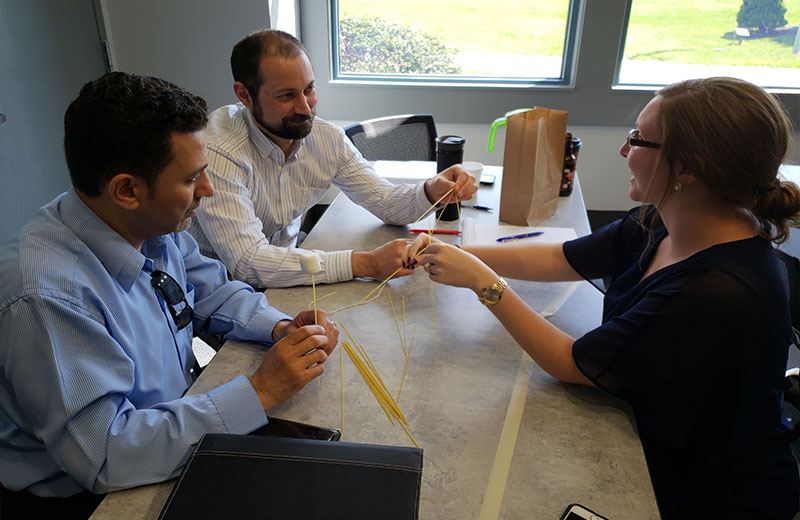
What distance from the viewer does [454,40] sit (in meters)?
3.74

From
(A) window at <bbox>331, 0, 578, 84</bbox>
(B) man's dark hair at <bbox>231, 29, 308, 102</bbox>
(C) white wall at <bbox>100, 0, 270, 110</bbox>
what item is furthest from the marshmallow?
(A) window at <bbox>331, 0, 578, 84</bbox>

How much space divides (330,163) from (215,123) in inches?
17.1

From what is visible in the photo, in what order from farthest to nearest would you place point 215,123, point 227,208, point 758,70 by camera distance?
point 758,70, point 215,123, point 227,208

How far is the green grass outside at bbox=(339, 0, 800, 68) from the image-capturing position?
140 inches

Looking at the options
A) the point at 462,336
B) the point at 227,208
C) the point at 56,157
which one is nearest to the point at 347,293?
the point at 462,336

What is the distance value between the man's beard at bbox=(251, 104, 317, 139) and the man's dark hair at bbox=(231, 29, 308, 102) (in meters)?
0.06

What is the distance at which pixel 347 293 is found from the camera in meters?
1.54

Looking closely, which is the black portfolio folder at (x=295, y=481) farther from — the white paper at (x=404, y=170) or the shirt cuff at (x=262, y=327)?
the white paper at (x=404, y=170)

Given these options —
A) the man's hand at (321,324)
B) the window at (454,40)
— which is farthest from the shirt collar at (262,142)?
the window at (454,40)

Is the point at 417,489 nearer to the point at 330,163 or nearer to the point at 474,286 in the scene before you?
the point at 474,286

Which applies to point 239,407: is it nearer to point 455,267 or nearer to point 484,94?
point 455,267

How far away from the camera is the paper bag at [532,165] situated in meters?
1.76

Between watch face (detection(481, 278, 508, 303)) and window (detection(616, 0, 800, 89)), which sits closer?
watch face (detection(481, 278, 508, 303))

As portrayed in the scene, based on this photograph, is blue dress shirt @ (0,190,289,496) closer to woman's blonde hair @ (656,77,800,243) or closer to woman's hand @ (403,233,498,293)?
woman's hand @ (403,233,498,293)
